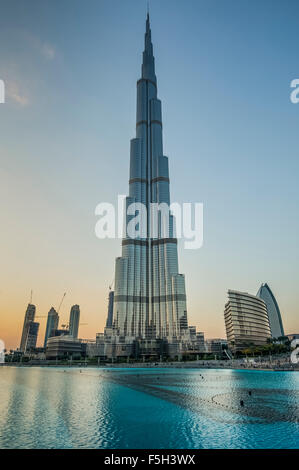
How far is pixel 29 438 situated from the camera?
31000 millimetres

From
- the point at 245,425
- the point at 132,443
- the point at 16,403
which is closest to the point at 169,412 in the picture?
the point at 245,425

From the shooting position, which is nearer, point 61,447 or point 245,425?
point 61,447

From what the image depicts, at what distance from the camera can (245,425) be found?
35.1 metres

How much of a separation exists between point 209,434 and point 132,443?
8786 mm

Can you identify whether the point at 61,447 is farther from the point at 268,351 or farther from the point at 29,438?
the point at 268,351
